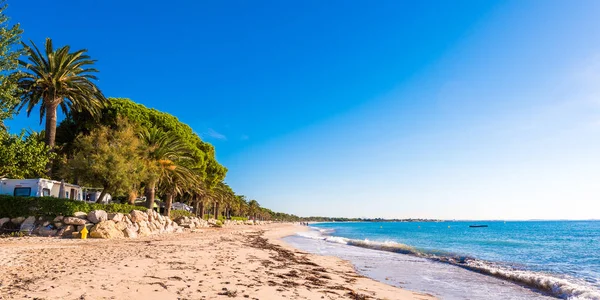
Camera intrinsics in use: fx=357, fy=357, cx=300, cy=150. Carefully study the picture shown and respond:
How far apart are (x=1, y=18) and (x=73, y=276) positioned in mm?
12695

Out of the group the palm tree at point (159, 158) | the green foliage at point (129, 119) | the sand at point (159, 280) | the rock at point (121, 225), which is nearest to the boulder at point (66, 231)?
the rock at point (121, 225)

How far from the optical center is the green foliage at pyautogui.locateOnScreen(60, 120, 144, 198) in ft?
83.8

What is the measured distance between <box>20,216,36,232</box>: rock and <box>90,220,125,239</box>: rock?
3732 mm

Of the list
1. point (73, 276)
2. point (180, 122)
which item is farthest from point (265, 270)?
point (180, 122)

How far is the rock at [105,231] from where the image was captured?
2136cm

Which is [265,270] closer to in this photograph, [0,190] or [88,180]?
[88,180]

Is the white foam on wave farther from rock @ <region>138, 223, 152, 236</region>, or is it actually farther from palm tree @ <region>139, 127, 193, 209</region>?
palm tree @ <region>139, 127, 193, 209</region>

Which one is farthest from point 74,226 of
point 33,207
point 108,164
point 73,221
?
point 108,164

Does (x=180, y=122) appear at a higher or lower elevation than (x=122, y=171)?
higher

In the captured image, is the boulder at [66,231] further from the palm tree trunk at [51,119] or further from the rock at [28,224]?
the palm tree trunk at [51,119]

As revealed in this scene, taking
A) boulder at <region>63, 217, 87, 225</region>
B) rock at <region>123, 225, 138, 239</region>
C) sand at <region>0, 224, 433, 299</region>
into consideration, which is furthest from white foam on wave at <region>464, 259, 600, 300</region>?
boulder at <region>63, 217, 87, 225</region>

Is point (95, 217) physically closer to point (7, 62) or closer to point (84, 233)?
point (84, 233)

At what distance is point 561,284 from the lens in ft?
46.4

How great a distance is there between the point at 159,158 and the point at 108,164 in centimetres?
740
